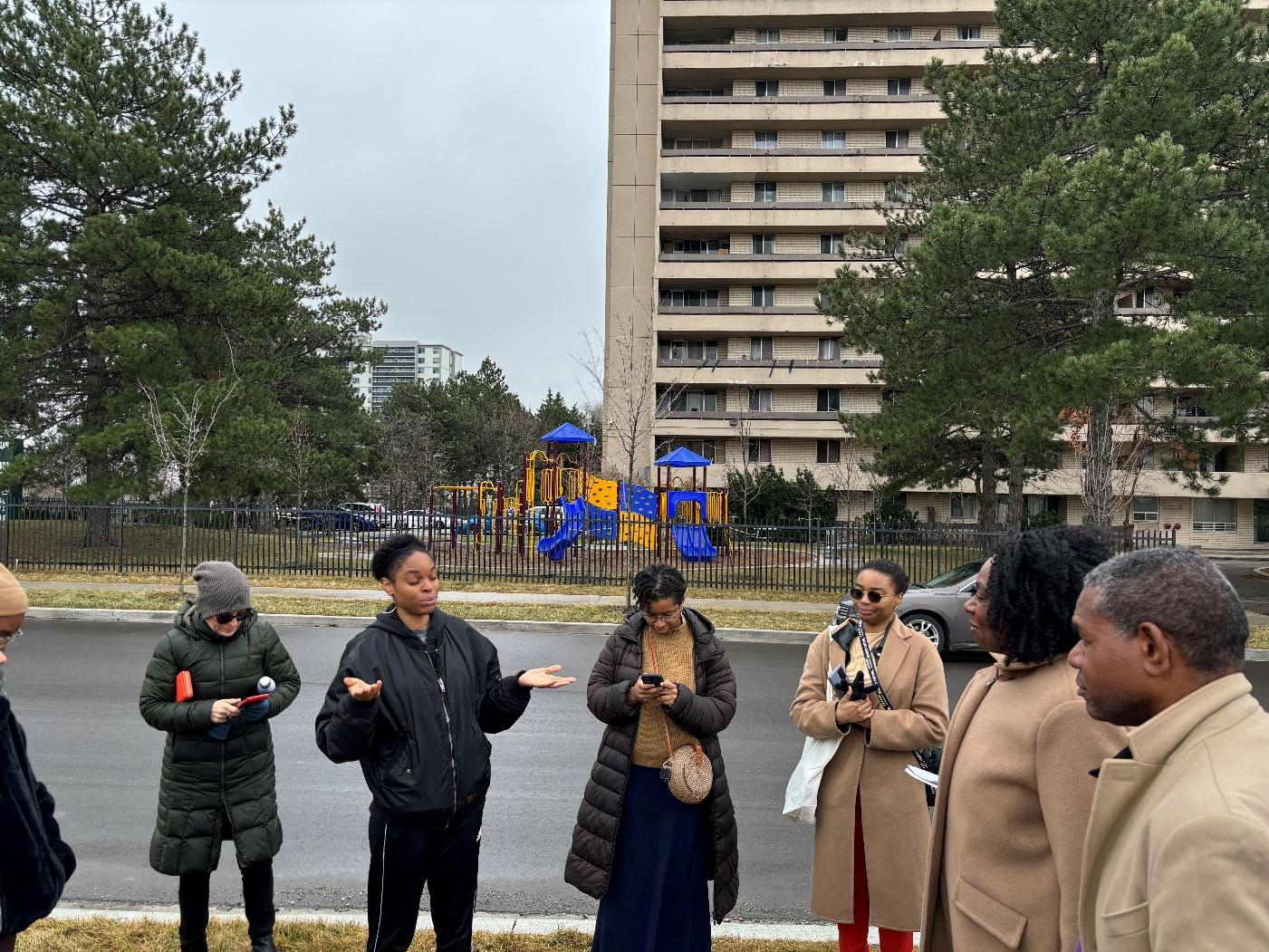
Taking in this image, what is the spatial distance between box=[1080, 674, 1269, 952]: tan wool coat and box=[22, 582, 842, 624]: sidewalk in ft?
51.0

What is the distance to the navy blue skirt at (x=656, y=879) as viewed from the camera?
382cm

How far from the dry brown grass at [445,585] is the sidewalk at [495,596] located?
295 mm

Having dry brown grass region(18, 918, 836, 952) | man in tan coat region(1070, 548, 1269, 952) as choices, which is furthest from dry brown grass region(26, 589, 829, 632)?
man in tan coat region(1070, 548, 1269, 952)

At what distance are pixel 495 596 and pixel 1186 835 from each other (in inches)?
687

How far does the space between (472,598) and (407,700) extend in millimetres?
14574

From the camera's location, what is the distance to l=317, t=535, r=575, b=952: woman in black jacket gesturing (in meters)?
3.61

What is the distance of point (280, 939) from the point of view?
4.36 metres

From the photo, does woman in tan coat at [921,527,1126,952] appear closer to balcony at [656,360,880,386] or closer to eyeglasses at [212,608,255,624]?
eyeglasses at [212,608,255,624]

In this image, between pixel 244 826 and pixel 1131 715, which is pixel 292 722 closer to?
pixel 244 826

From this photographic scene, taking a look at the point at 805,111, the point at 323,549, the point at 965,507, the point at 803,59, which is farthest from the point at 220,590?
the point at 803,59

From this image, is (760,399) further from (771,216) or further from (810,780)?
(810,780)

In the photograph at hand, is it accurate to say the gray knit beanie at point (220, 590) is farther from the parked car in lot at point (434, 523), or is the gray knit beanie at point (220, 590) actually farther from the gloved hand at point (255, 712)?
the parked car in lot at point (434, 523)

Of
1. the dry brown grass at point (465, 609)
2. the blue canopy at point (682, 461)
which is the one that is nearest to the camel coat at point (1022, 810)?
Answer: the dry brown grass at point (465, 609)

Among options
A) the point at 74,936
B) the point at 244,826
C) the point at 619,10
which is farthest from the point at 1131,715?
the point at 619,10
